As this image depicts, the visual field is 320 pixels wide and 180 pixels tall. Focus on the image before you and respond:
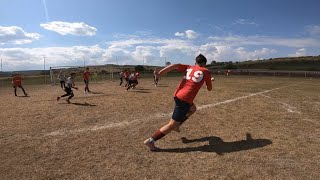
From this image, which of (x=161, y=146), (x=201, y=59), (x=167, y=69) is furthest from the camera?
(x=161, y=146)

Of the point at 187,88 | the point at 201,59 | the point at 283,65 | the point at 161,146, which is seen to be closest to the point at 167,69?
the point at 187,88

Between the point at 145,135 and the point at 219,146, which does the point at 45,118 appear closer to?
the point at 145,135

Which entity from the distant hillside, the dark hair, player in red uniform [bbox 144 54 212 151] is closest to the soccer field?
player in red uniform [bbox 144 54 212 151]

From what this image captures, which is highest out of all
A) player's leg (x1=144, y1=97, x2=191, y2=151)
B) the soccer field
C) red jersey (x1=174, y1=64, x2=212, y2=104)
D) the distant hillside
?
the distant hillside

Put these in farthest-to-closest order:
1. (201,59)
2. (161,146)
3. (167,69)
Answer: (161,146)
(201,59)
(167,69)

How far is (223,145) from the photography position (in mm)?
7680

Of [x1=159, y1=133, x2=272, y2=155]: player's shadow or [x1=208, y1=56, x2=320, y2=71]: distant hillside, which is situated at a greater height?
[x1=208, y1=56, x2=320, y2=71]: distant hillside

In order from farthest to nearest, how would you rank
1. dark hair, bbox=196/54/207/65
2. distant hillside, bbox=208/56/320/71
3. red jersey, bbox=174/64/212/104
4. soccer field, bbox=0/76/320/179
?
distant hillside, bbox=208/56/320/71
dark hair, bbox=196/54/207/65
red jersey, bbox=174/64/212/104
soccer field, bbox=0/76/320/179

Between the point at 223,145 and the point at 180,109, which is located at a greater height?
the point at 180,109

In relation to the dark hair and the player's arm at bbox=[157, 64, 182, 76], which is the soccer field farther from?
the dark hair

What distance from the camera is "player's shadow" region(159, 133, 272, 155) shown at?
7305mm

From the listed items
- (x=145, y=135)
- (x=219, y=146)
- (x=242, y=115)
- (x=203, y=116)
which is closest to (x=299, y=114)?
(x=242, y=115)

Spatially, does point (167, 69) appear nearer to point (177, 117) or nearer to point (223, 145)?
point (177, 117)

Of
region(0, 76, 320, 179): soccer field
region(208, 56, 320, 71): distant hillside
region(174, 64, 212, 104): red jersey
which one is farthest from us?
region(208, 56, 320, 71): distant hillside
